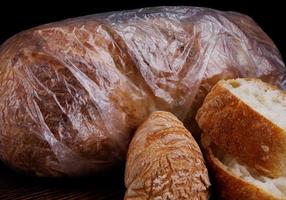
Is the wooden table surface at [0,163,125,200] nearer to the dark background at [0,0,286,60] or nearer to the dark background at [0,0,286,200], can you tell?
the dark background at [0,0,286,200]

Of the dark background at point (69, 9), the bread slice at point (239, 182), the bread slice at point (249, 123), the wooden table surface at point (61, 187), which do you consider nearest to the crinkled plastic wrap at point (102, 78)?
the wooden table surface at point (61, 187)

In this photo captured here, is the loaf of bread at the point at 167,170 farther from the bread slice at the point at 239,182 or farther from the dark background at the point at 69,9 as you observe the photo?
the dark background at the point at 69,9

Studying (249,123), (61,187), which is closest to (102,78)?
(61,187)

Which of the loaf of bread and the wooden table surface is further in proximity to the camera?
the wooden table surface

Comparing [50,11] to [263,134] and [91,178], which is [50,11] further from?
[263,134]

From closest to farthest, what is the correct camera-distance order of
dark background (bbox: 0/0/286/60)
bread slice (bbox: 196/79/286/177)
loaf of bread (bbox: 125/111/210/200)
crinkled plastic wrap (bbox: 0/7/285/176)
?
1. loaf of bread (bbox: 125/111/210/200)
2. bread slice (bbox: 196/79/286/177)
3. crinkled plastic wrap (bbox: 0/7/285/176)
4. dark background (bbox: 0/0/286/60)

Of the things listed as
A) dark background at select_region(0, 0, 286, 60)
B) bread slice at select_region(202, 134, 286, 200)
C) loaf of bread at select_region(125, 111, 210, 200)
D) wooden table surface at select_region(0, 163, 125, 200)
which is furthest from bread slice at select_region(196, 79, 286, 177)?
dark background at select_region(0, 0, 286, 60)
